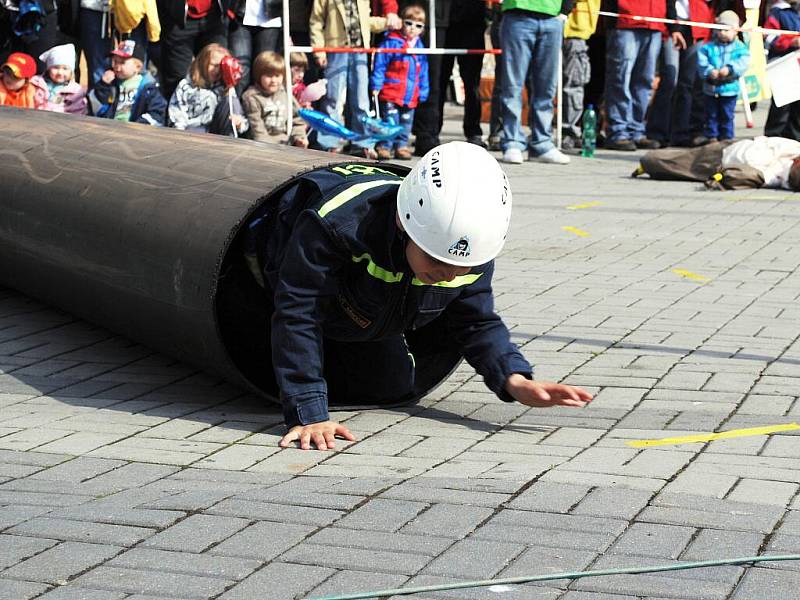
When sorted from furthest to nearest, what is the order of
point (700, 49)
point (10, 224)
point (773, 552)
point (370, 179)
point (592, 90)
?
point (592, 90), point (700, 49), point (10, 224), point (370, 179), point (773, 552)

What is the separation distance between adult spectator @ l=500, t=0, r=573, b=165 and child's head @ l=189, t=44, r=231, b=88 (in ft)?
9.56

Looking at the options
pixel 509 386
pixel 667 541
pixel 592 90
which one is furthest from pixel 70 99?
pixel 667 541

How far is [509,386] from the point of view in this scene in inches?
189

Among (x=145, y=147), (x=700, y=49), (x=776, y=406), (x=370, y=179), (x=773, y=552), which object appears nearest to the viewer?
(x=773, y=552)

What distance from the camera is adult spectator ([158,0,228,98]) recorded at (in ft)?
38.9

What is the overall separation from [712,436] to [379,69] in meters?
8.49

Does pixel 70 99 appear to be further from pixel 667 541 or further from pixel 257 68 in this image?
pixel 667 541

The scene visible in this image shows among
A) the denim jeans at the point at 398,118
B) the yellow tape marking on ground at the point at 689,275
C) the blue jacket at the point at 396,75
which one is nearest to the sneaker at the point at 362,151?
the denim jeans at the point at 398,118

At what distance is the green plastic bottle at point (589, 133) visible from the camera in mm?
13953

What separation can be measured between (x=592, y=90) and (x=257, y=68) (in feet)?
16.5

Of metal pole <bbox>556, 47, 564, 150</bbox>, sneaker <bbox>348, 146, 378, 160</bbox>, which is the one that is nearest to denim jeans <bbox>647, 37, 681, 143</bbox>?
metal pole <bbox>556, 47, 564, 150</bbox>

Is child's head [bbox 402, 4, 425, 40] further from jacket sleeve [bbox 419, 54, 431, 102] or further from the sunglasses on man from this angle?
jacket sleeve [bbox 419, 54, 431, 102]

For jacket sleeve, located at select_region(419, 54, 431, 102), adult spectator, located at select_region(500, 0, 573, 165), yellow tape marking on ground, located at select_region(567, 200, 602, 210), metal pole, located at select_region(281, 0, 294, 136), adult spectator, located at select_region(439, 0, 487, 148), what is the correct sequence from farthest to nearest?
adult spectator, located at select_region(439, 0, 487, 148) → jacket sleeve, located at select_region(419, 54, 431, 102) → adult spectator, located at select_region(500, 0, 573, 165) → metal pole, located at select_region(281, 0, 294, 136) → yellow tape marking on ground, located at select_region(567, 200, 602, 210)

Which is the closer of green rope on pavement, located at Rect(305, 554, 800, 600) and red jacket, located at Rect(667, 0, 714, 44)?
green rope on pavement, located at Rect(305, 554, 800, 600)
